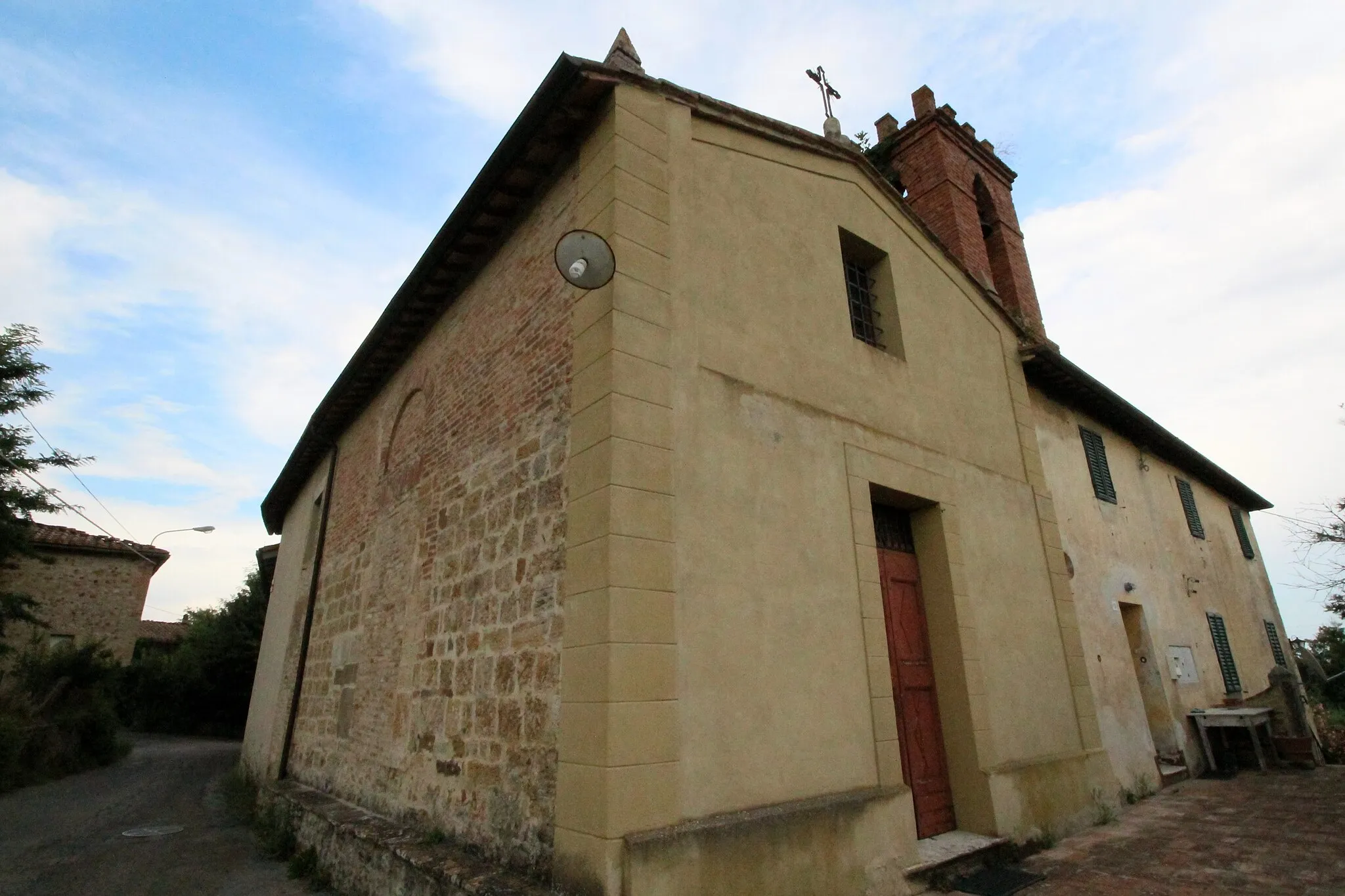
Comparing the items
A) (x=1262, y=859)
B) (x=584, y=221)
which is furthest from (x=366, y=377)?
(x=1262, y=859)

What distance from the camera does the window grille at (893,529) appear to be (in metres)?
5.93

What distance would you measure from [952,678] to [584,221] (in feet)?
15.5

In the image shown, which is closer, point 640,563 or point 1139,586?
point 640,563

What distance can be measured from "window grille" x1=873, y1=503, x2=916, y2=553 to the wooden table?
6130 millimetres

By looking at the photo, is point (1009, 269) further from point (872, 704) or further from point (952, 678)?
point (872, 704)

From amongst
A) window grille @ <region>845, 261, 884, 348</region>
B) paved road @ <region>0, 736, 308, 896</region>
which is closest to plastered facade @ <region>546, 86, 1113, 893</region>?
window grille @ <region>845, 261, 884, 348</region>

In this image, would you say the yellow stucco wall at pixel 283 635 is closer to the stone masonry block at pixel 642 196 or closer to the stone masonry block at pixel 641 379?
the stone masonry block at pixel 641 379

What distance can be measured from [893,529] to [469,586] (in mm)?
3718

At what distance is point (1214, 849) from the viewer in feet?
17.0

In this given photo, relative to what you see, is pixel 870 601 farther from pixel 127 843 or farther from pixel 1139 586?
pixel 127 843

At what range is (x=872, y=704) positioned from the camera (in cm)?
471

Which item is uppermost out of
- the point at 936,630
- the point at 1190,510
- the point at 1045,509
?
the point at 1190,510

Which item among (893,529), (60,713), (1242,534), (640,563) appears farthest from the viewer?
(1242,534)

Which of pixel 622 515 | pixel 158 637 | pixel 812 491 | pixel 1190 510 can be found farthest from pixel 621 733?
pixel 158 637
